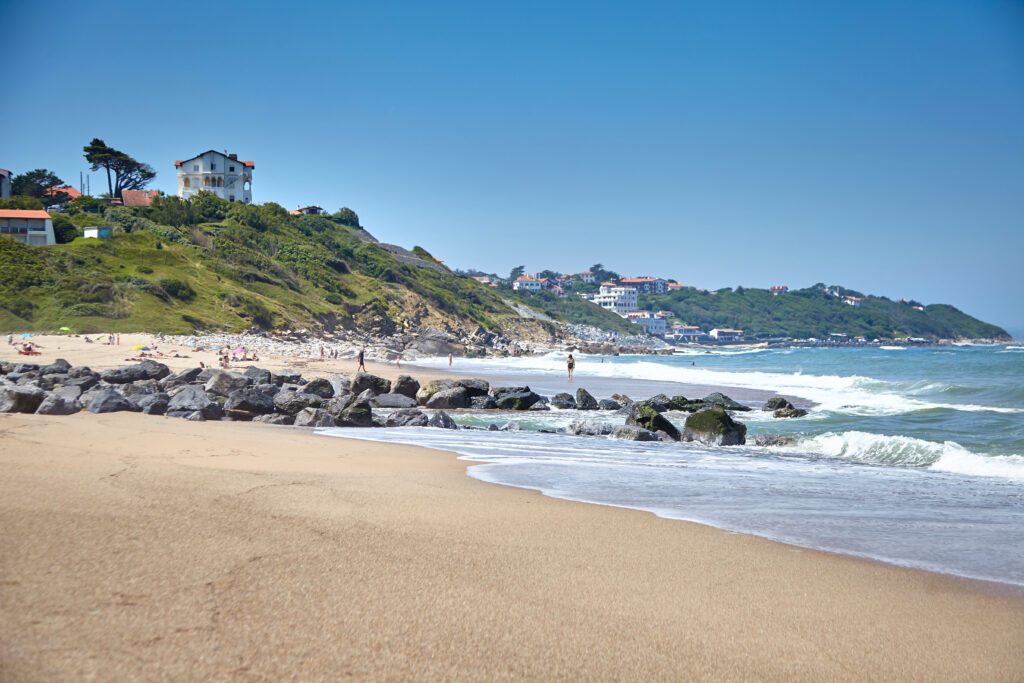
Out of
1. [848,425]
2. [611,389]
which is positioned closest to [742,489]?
[848,425]

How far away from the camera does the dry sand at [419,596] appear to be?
299 cm

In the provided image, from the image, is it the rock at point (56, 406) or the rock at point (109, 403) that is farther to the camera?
the rock at point (109, 403)

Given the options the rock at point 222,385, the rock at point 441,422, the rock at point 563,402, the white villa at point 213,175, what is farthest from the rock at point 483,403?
the white villa at point 213,175

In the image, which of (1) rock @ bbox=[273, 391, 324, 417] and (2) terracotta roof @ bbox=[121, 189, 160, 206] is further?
(2) terracotta roof @ bbox=[121, 189, 160, 206]

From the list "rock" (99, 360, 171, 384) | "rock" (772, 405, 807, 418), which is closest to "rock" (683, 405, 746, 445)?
"rock" (772, 405, 807, 418)

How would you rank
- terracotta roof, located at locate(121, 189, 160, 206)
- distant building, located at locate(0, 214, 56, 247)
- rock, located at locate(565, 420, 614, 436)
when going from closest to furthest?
rock, located at locate(565, 420, 614, 436), distant building, located at locate(0, 214, 56, 247), terracotta roof, located at locate(121, 189, 160, 206)

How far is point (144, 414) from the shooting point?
13883mm

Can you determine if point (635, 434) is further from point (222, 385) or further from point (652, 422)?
point (222, 385)

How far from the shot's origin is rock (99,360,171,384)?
20469 mm

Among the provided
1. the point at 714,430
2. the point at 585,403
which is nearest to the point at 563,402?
the point at 585,403

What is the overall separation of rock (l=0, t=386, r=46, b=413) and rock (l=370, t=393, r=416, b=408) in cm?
847

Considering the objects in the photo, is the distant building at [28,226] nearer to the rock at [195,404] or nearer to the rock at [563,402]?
the rock at [195,404]

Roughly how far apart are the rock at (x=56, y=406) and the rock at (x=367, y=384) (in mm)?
8235

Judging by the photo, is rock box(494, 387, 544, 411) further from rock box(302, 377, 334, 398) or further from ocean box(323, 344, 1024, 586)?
rock box(302, 377, 334, 398)
